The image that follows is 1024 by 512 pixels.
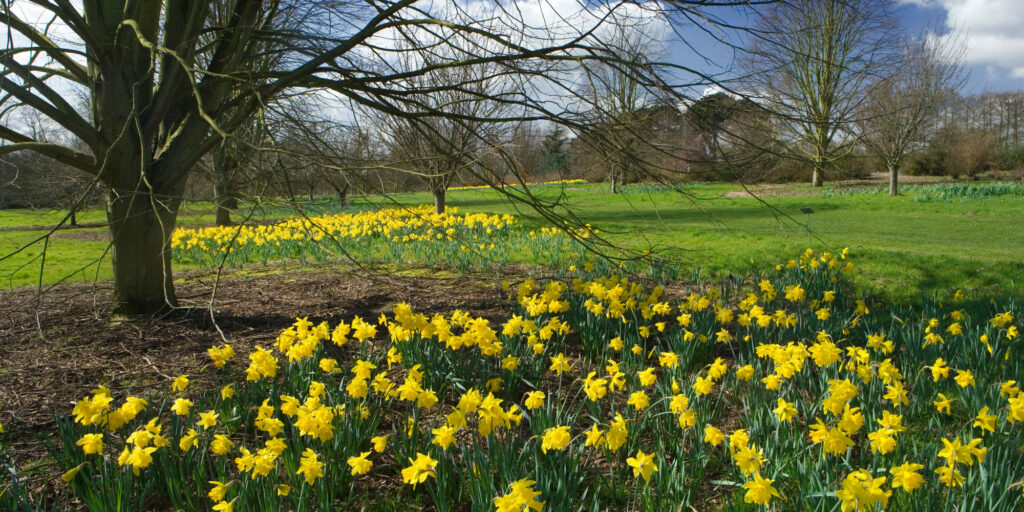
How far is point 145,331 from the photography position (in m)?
4.48

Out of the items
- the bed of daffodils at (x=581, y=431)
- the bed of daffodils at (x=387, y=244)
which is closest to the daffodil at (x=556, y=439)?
the bed of daffodils at (x=581, y=431)

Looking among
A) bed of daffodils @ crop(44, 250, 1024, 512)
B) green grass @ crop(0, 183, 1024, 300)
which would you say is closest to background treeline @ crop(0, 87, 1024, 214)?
green grass @ crop(0, 183, 1024, 300)

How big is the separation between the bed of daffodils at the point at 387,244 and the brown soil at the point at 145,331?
0.95 metres

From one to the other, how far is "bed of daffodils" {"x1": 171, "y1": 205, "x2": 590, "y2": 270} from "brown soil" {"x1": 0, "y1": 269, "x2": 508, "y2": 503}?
95 centimetres

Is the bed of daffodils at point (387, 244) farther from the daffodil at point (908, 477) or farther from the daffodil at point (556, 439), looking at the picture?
the daffodil at point (908, 477)

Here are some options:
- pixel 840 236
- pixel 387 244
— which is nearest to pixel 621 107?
pixel 387 244

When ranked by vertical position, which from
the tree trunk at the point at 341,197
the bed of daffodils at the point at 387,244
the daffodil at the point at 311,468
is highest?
the tree trunk at the point at 341,197

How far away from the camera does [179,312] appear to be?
506 centimetres

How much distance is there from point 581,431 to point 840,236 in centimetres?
962

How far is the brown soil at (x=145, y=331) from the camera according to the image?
3082 mm

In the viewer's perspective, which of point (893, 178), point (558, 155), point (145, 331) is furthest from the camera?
point (893, 178)

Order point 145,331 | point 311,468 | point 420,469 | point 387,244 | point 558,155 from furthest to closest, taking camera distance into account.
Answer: point 387,244 → point 558,155 → point 145,331 → point 311,468 → point 420,469

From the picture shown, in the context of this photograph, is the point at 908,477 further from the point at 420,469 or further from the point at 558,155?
the point at 558,155

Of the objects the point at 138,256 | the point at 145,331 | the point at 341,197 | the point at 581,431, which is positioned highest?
the point at 341,197
